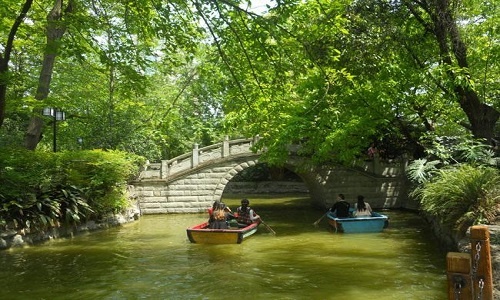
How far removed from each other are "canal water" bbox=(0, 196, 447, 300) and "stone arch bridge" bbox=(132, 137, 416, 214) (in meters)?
5.63

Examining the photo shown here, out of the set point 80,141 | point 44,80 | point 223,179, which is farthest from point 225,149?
point 44,80

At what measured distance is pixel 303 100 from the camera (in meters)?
18.3

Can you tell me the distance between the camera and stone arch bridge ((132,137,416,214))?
21906mm

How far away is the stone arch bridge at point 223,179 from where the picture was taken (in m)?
21.9

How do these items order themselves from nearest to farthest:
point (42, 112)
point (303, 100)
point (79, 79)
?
point (42, 112)
point (303, 100)
point (79, 79)

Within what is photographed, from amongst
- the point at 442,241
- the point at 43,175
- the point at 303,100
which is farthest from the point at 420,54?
the point at 43,175

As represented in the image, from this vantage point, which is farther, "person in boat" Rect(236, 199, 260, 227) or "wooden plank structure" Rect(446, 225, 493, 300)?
"person in boat" Rect(236, 199, 260, 227)

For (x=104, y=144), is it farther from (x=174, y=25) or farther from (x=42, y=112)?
(x=174, y=25)

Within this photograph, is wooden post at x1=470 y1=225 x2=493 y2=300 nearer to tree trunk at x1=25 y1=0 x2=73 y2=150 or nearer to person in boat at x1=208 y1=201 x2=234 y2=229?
person in boat at x1=208 y1=201 x2=234 y2=229

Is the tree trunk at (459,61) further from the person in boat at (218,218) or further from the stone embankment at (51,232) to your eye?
the stone embankment at (51,232)

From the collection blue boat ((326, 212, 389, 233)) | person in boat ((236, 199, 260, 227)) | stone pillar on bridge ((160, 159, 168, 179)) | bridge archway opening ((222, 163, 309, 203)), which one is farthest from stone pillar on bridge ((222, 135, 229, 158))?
bridge archway opening ((222, 163, 309, 203))

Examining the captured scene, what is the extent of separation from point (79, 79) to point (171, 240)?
32.3 feet

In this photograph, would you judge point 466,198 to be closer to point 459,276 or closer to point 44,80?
point 459,276

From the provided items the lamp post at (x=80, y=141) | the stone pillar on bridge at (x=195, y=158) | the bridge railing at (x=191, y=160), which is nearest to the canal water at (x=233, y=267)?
the bridge railing at (x=191, y=160)
